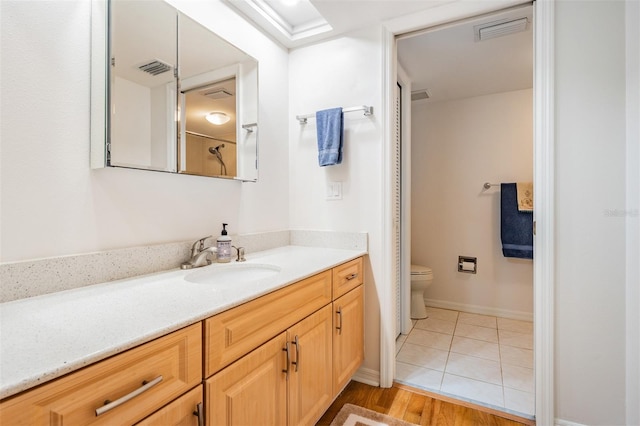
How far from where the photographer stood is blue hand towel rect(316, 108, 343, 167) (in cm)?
193

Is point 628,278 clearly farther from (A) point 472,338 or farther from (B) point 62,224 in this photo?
(B) point 62,224

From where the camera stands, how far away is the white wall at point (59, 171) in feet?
3.07

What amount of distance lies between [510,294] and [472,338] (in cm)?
80

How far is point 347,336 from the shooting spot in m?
1.67

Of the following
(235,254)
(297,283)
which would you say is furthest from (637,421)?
(235,254)

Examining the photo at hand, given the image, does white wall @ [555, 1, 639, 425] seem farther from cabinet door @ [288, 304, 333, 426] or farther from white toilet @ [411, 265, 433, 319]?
white toilet @ [411, 265, 433, 319]

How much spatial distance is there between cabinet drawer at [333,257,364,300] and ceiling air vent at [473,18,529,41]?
5.47ft

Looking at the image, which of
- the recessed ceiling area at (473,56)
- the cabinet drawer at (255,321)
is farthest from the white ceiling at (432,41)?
the cabinet drawer at (255,321)

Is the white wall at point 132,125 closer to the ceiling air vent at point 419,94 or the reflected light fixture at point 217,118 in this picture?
the reflected light fixture at point 217,118

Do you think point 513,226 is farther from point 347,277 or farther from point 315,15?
point 315,15

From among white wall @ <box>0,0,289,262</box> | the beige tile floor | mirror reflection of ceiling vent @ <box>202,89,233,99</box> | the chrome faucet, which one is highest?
mirror reflection of ceiling vent @ <box>202,89,233,99</box>

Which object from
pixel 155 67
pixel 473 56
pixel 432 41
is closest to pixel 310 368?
pixel 155 67

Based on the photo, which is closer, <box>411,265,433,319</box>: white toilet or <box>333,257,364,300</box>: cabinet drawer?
<box>333,257,364,300</box>: cabinet drawer

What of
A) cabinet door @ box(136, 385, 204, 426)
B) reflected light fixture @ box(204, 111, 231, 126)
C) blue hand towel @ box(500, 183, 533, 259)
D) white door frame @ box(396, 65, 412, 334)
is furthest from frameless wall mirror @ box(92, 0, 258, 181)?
blue hand towel @ box(500, 183, 533, 259)
